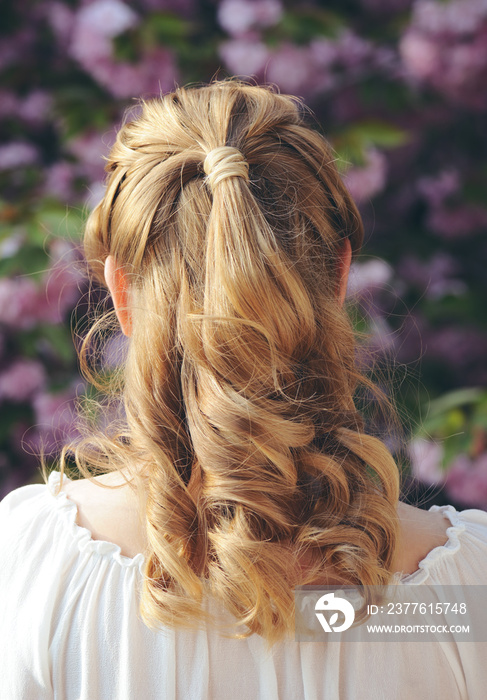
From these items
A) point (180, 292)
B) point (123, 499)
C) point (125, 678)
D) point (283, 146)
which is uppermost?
point (283, 146)

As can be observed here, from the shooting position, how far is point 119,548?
→ 0.70 meters

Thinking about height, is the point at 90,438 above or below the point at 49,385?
below

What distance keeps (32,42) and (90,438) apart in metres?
1.37

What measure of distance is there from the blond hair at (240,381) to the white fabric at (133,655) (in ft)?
0.12

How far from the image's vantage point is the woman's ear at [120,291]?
77cm

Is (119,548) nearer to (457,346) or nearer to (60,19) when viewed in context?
(457,346)

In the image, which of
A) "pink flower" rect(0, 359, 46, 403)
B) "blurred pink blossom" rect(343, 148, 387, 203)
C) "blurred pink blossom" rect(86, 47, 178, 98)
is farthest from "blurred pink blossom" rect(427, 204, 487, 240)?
"pink flower" rect(0, 359, 46, 403)

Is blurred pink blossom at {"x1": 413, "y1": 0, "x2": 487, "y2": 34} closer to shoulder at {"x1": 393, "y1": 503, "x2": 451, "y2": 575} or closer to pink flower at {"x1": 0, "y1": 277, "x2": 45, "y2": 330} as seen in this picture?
pink flower at {"x1": 0, "y1": 277, "x2": 45, "y2": 330}

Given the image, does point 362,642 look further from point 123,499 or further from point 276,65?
point 276,65

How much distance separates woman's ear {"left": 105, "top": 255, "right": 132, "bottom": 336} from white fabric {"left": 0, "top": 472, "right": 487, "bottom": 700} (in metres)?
0.24

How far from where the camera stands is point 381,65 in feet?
5.55

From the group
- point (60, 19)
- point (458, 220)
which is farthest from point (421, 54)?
point (60, 19)

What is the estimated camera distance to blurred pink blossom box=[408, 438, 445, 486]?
1.44 meters

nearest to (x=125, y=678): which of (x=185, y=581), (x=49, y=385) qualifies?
(x=185, y=581)
